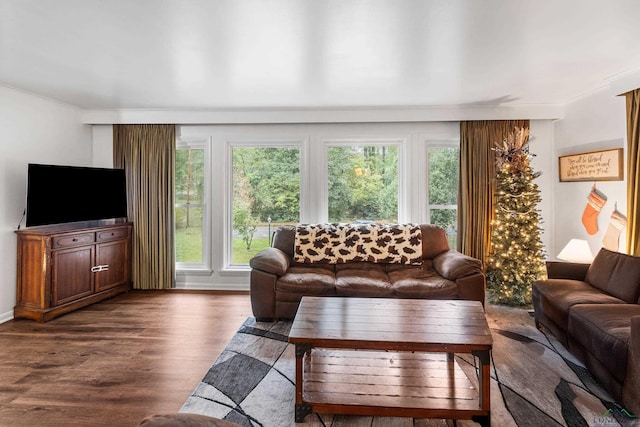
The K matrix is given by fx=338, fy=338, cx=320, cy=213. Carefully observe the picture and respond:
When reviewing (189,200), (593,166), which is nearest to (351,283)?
(189,200)

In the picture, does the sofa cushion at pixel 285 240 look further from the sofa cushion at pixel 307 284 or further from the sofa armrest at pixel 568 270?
the sofa armrest at pixel 568 270

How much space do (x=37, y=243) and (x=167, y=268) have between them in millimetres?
1516

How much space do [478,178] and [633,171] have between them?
1609 mm

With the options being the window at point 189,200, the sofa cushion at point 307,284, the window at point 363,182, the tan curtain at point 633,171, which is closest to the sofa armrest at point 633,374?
the tan curtain at point 633,171

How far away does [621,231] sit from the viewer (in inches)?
139

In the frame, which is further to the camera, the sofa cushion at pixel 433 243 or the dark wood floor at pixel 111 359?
the sofa cushion at pixel 433 243

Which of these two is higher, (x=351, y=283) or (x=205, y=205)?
(x=205, y=205)

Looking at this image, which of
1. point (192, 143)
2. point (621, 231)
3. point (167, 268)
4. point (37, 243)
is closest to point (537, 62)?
point (621, 231)

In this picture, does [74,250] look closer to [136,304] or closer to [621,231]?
[136,304]

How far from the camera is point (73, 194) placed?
4.05 meters

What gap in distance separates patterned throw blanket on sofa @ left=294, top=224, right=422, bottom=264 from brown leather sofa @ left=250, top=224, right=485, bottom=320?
0.24m

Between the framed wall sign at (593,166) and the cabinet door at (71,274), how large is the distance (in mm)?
5996

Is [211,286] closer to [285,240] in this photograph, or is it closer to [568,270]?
[285,240]

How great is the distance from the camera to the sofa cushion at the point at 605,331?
2111mm
